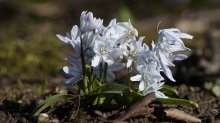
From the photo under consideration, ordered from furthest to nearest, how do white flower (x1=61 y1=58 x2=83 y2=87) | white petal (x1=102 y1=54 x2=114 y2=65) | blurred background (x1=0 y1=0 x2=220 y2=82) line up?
1. blurred background (x1=0 y1=0 x2=220 y2=82)
2. white flower (x1=61 y1=58 x2=83 y2=87)
3. white petal (x1=102 y1=54 x2=114 y2=65)

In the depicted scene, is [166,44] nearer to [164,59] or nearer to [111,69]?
[164,59]

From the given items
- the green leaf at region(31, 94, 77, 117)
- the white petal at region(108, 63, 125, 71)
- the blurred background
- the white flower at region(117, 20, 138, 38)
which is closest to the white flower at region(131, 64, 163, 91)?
the white petal at region(108, 63, 125, 71)

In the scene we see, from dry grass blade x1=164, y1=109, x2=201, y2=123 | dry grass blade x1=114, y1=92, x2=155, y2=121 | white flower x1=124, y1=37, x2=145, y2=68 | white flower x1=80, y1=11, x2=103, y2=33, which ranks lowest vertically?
dry grass blade x1=164, y1=109, x2=201, y2=123

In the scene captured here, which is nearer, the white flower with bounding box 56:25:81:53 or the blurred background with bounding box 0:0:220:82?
the white flower with bounding box 56:25:81:53

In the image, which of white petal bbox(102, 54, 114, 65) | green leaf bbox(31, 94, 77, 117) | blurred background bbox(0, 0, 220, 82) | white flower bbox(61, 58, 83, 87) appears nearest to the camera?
white petal bbox(102, 54, 114, 65)

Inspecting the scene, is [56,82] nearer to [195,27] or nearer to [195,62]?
[195,62]

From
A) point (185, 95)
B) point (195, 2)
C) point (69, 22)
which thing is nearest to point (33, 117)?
point (185, 95)

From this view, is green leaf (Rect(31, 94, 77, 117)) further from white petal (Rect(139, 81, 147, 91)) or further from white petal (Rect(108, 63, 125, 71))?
white petal (Rect(139, 81, 147, 91))

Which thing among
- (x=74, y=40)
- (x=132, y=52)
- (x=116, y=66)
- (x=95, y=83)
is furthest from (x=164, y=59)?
(x=74, y=40)

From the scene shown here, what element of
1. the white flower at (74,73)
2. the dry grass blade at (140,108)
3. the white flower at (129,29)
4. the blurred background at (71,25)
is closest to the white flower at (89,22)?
the white flower at (129,29)
